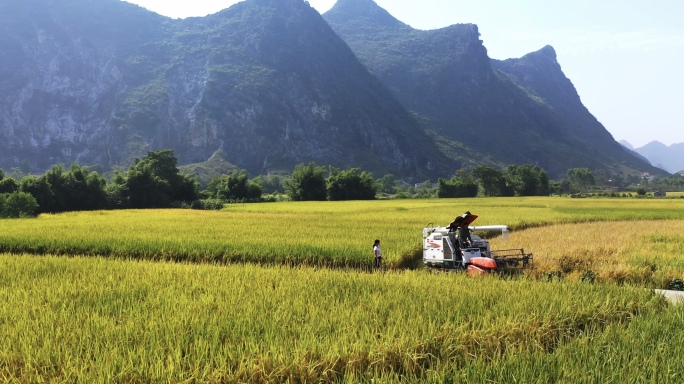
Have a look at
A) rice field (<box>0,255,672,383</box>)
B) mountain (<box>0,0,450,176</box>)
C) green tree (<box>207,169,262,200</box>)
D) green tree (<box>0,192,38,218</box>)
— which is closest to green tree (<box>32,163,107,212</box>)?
green tree (<box>0,192,38,218</box>)

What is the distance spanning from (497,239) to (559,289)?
504 inches

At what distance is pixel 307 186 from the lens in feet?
250

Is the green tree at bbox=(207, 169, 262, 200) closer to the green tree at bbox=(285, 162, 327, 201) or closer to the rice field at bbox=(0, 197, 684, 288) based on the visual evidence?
the green tree at bbox=(285, 162, 327, 201)

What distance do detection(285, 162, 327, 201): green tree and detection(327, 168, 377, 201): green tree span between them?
6.32ft

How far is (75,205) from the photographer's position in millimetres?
49406

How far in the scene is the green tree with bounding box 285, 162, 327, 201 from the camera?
2992 inches

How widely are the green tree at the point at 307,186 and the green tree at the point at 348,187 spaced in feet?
6.32

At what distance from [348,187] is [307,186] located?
322 inches

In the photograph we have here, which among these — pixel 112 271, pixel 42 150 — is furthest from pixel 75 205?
pixel 42 150

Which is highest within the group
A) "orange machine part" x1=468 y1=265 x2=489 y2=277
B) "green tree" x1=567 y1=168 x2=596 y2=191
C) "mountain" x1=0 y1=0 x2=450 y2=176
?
"mountain" x1=0 y1=0 x2=450 y2=176

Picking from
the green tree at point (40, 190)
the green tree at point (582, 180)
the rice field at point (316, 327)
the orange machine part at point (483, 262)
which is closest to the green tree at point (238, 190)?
the green tree at point (40, 190)

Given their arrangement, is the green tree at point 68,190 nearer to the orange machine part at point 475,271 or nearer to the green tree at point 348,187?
the green tree at point 348,187

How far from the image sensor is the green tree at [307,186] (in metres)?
76.0

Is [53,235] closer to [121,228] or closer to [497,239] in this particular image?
[121,228]
